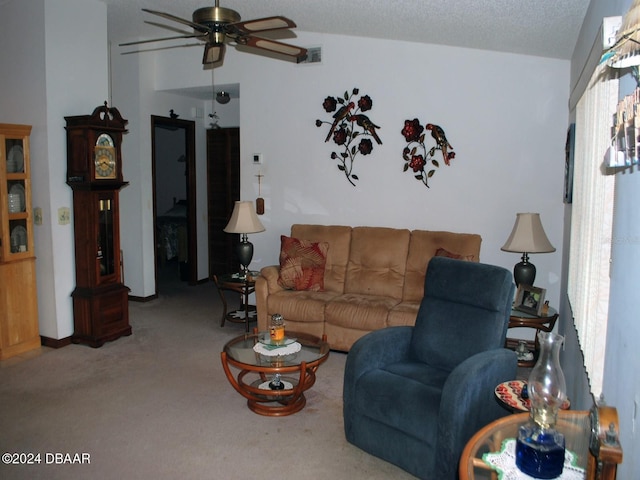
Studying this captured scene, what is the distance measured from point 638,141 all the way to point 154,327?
4.89 metres

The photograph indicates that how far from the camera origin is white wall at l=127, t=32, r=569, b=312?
4586mm

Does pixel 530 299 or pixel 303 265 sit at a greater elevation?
pixel 303 265

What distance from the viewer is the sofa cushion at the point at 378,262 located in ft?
15.9

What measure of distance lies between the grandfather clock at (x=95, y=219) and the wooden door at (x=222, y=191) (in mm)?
2214

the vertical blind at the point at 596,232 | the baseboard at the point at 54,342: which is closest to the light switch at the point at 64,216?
the baseboard at the point at 54,342

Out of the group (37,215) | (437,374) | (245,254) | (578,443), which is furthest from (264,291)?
(578,443)

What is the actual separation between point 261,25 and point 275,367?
6.39 feet

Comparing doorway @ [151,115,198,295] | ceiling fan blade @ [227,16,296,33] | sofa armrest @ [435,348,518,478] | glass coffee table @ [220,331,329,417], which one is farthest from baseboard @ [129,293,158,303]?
sofa armrest @ [435,348,518,478]

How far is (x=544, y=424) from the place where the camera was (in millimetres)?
1653

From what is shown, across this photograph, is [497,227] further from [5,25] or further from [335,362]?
[5,25]

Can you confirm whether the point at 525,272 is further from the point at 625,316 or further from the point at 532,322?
the point at 625,316

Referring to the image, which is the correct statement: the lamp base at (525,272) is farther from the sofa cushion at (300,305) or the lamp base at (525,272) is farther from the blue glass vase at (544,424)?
the blue glass vase at (544,424)

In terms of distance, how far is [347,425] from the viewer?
3.04 meters

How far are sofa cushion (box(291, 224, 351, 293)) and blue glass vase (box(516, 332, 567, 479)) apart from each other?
331 centimetres
